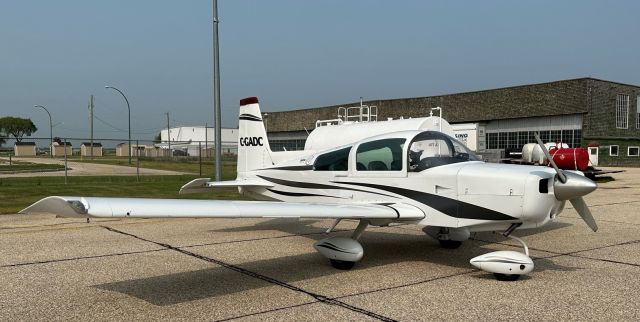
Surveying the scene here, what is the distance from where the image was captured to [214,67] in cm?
1488

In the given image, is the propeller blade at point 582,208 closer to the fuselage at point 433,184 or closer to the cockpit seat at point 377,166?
the fuselage at point 433,184

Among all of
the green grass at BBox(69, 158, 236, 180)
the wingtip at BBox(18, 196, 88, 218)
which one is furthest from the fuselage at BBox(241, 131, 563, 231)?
the green grass at BBox(69, 158, 236, 180)

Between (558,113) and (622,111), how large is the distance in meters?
7.76

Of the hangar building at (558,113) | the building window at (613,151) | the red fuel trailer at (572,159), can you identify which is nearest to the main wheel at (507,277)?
the red fuel trailer at (572,159)

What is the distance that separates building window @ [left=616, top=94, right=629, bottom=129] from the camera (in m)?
44.8

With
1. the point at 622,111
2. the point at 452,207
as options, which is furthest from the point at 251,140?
the point at 622,111

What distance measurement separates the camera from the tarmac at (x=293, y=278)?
5051 mm

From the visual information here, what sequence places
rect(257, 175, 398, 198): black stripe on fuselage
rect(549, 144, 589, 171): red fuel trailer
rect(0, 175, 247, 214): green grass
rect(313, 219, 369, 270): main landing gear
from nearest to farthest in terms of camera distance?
rect(313, 219, 369, 270): main landing gear → rect(257, 175, 398, 198): black stripe on fuselage → rect(0, 175, 247, 214): green grass → rect(549, 144, 589, 171): red fuel trailer

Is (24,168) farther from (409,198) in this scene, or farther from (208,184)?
(409,198)

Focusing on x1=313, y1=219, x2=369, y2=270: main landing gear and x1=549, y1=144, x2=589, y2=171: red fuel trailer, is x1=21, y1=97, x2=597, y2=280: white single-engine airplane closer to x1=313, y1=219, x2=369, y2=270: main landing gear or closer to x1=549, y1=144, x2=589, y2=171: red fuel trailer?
x1=313, y1=219, x2=369, y2=270: main landing gear

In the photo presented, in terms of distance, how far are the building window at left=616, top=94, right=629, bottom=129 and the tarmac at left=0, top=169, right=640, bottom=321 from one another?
131 ft

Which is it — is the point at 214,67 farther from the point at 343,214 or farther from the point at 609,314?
the point at 609,314

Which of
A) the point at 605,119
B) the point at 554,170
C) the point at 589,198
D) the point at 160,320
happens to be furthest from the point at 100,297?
the point at 605,119

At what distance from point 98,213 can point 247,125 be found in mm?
6465
